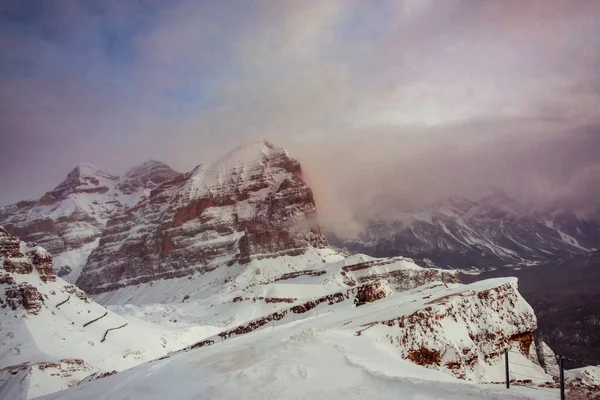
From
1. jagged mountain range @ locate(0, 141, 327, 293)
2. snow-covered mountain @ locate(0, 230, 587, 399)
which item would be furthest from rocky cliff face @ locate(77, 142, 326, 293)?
snow-covered mountain @ locate(0, 230, 587, 399)

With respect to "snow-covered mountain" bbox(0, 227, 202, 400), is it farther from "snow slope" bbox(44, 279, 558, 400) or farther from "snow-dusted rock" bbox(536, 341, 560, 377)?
"snow-dusted rock" bbox(536, 341, 560, 377)

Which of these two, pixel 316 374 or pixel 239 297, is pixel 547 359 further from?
pixel 239 297

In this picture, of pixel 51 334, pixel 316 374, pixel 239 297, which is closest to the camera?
pixel 316 374

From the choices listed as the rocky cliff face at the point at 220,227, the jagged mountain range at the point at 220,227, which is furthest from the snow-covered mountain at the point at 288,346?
the jagged mountain range at the point at 220,227

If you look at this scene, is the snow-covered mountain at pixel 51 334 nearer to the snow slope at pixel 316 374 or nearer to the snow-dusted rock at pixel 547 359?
the snow slope at pixel 316 374

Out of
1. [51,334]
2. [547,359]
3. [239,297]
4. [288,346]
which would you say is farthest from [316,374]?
[239,297]

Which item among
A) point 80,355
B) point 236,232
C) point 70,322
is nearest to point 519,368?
point 80,355

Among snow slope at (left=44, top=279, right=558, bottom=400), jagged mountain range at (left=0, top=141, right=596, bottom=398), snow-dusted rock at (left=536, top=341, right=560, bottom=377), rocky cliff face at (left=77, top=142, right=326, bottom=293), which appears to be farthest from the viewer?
rocky cliff face at (left=77, top=142, right=326, bottom=293)
